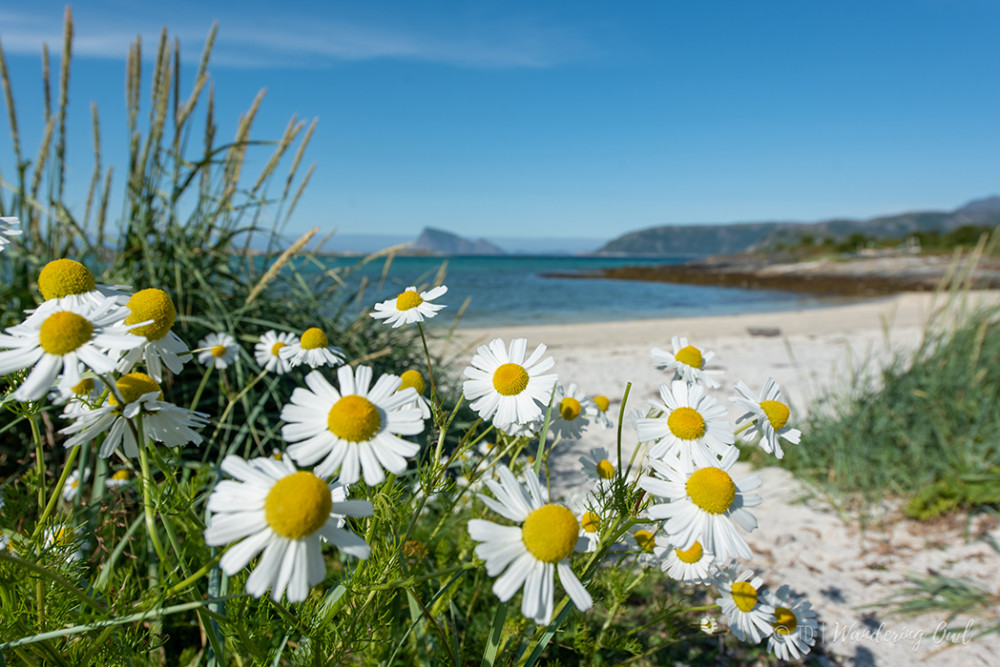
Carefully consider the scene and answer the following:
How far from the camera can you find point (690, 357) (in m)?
1.31

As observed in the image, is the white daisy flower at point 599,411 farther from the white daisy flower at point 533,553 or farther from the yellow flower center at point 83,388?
the yellow flower center at point 83,388

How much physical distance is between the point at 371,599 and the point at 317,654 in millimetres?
111

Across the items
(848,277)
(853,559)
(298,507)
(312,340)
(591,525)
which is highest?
(848,277)

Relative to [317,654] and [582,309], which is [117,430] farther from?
[582,309]

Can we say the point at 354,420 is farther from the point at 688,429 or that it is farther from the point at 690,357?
the point at 690,357

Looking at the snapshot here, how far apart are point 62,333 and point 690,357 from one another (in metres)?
1.22

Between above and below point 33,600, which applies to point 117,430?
above

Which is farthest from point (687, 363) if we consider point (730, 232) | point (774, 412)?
point (730, 232)

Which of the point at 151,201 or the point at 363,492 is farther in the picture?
the point at 151,201

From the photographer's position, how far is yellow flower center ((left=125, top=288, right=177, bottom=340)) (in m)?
0.86

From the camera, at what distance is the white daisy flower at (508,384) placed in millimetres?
986

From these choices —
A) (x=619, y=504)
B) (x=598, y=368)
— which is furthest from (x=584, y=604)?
(x=598, y=368)

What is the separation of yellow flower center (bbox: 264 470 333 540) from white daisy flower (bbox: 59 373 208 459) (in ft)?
0.93

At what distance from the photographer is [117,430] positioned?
88cm
